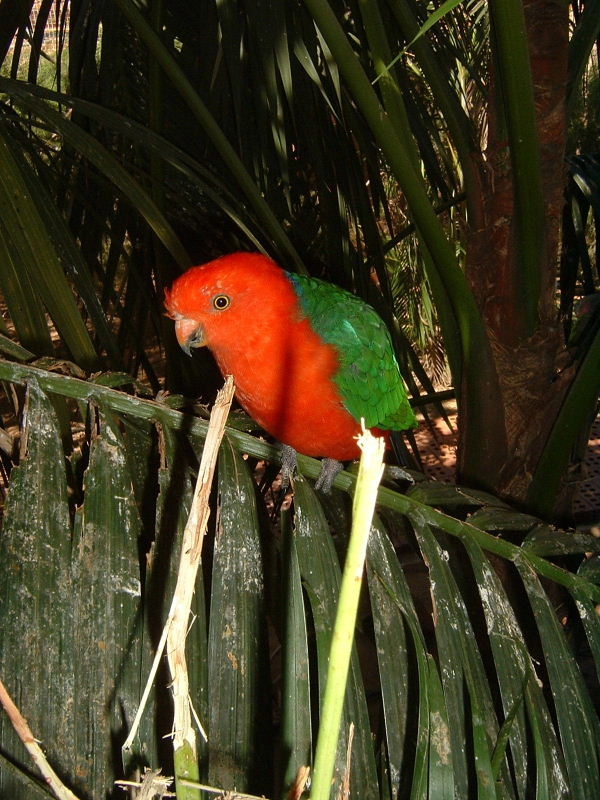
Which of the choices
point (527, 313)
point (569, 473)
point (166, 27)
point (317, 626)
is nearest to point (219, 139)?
point (527, 313)

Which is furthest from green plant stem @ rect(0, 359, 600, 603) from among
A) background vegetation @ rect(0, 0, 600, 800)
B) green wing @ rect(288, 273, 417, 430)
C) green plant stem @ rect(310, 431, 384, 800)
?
green plant stem @ rect(310, 431, 384, 800)

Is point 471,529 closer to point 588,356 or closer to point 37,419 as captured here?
point 588,356

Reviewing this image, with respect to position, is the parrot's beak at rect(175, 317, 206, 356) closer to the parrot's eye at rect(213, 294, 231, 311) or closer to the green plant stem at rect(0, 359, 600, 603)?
the parrot's eye at rect(213, 294, 231, 311)

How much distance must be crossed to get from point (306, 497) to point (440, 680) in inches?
11.3

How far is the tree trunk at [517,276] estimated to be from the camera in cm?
130

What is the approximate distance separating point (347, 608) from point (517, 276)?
47.9 inches

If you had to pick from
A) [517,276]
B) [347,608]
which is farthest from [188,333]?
[347,608]

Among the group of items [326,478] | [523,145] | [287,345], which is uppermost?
[523,145]

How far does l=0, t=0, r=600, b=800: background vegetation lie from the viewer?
0.71m

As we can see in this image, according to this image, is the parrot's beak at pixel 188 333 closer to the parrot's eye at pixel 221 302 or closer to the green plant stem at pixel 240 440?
the parrot's eye at pixel 221 302

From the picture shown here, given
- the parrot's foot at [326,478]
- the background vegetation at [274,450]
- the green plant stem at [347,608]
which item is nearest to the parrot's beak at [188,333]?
the background vegetation at [274,450]

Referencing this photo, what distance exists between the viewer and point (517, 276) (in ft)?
4.36

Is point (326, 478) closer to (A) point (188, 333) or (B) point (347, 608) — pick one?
(A) point (188, 333)

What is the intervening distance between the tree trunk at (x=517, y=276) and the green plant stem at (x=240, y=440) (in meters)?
0.48
